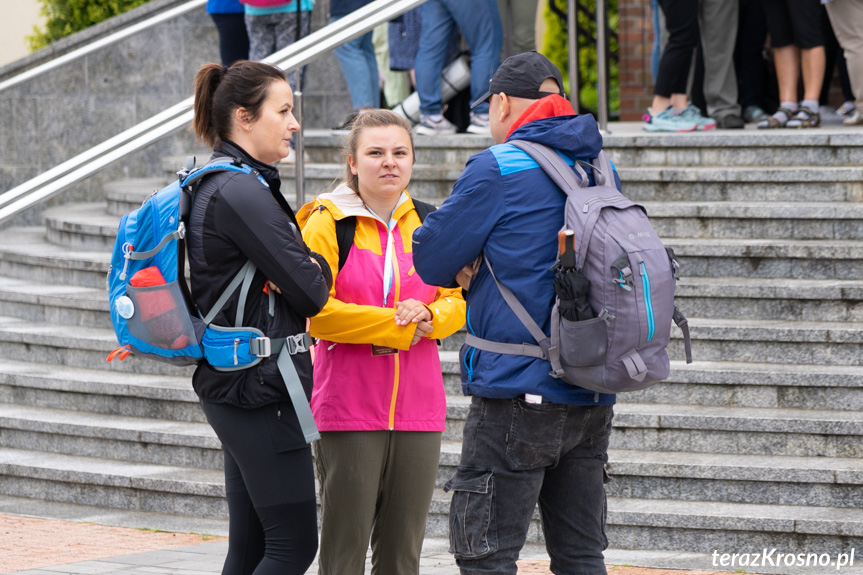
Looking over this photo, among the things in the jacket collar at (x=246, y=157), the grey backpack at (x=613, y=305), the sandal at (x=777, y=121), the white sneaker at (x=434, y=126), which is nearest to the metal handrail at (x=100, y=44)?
the white sneaker at (x=434, y=126)

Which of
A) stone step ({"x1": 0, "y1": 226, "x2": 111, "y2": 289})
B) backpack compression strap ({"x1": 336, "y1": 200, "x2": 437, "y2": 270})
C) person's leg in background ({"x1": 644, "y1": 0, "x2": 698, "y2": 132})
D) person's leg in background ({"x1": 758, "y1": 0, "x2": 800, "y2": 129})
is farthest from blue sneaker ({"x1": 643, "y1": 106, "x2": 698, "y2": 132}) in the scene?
backpack compression strap ({"x1": 336, "y1": 200, "x2": 437, "y2": 270})

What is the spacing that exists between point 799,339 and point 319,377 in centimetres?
279

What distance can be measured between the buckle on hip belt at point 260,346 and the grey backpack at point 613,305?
29.9 inches

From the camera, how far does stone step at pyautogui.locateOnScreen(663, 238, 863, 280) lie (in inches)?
243

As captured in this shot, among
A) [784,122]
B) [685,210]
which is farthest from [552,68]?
[784,122]

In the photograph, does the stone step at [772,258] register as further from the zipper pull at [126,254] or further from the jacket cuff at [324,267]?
the zipper pull at [126,254]

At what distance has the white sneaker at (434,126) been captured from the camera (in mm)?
8297

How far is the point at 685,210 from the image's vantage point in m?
6.70

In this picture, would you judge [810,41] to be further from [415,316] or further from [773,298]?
[415,316]

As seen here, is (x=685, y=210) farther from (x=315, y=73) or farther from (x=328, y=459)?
(x=315, y=73)

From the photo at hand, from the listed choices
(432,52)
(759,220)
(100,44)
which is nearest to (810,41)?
(759,220)

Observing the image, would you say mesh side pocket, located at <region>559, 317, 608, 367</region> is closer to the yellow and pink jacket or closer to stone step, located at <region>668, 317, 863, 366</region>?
the yellow and pink jacket

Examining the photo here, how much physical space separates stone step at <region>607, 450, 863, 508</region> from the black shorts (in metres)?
3.89

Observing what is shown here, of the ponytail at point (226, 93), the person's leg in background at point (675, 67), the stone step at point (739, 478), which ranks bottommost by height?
the stone step at point (739, 478)
